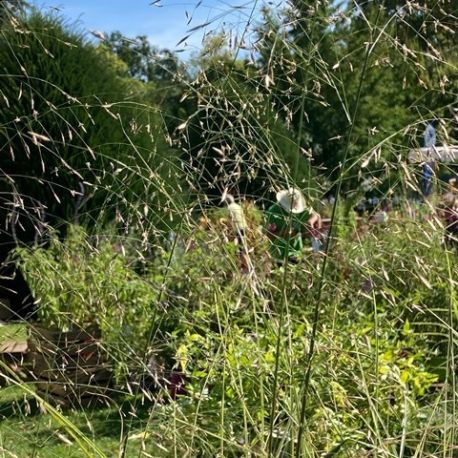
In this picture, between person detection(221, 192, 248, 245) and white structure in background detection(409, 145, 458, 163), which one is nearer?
white structure in background detection(409, 145, 458, 163)

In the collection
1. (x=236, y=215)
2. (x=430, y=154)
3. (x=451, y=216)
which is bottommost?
(x=451, y=216)

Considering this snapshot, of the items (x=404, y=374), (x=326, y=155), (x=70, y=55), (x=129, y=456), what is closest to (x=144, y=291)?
(x=129, y=456)

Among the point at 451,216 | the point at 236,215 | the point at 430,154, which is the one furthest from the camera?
Answer: the point at 451,216

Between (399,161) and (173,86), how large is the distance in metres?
0.54

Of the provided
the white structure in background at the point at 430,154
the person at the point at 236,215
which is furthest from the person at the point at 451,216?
the person at the point at 236,215

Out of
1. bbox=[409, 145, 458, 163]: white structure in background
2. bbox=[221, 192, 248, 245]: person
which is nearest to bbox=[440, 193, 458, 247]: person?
bbox=[409, 145, 458, 163]: white structure in background

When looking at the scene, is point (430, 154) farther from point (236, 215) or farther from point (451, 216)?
point (451, 216)

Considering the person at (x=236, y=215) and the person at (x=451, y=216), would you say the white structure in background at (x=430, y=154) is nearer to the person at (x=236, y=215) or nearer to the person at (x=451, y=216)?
the person at (x=451, y=216)

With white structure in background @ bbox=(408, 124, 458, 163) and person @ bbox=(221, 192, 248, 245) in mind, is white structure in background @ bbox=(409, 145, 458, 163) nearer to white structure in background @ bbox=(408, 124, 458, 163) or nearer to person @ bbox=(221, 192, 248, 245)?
white structure in background @ bbox=(408, 124, 458, 163)

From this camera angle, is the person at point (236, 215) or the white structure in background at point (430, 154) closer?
the white structure in background at point (430, 154)

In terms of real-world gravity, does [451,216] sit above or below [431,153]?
below

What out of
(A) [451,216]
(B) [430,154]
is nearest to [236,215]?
(B) [430,154]

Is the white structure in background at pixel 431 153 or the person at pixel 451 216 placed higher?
the white structure in background at pixel 431 153

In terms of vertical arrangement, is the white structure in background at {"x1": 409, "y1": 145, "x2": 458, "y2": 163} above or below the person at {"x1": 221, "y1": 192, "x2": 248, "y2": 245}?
above
